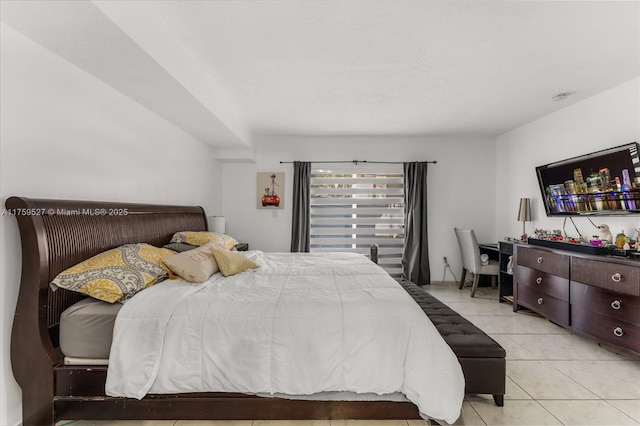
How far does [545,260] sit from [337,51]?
10.3ft

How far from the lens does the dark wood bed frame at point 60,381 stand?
170 centimetres

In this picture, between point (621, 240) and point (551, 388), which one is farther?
point (621, 240)

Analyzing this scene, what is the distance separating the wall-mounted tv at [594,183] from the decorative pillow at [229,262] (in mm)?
3655

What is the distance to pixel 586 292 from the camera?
2873 millimetres

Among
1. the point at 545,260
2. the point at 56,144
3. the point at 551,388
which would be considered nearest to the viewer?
the point at 56,144

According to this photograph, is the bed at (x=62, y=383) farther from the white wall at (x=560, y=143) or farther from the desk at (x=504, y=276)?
the white wall at (x=560, y=143)

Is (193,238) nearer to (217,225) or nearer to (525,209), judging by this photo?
(217,225)

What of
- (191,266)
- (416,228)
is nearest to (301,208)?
(416,228)

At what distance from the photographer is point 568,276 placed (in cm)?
307

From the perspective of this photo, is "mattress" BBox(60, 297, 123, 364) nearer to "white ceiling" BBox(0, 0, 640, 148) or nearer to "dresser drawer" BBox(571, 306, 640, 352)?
"white ceiling" BBox(0, 0, 640, 148)

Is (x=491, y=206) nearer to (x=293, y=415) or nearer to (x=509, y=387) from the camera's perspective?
(x=509, y=387)

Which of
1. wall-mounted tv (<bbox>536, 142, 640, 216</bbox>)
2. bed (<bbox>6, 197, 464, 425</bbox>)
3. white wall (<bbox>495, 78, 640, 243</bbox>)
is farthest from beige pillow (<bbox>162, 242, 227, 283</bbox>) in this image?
white wall (<bbox>495, 78, 640, 243</bbox>)

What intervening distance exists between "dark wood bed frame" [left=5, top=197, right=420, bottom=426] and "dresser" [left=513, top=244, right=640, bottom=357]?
213cm

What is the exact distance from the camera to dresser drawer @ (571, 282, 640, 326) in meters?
2.49
